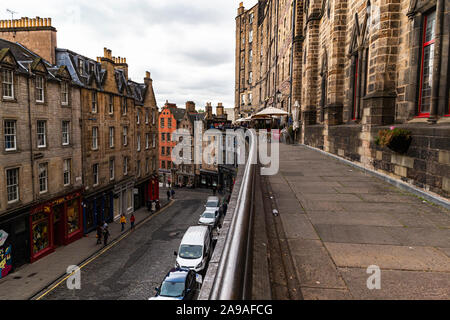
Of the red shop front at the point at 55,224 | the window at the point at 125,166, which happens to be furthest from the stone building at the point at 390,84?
the window at the point at 125,166

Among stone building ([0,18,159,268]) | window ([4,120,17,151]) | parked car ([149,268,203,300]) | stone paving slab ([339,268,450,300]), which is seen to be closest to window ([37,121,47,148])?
stone building ([0,18,159,268])

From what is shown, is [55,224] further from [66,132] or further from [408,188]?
[408,188]

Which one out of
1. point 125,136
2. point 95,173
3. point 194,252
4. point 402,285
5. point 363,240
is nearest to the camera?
point 402,285

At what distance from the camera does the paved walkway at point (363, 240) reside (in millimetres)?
2951

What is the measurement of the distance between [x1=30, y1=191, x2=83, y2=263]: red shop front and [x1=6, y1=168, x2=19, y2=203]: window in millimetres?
1611

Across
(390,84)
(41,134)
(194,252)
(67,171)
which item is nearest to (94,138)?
(67,171)

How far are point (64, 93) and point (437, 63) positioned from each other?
22315 millimetres

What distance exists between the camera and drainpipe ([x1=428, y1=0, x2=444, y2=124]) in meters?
6.75

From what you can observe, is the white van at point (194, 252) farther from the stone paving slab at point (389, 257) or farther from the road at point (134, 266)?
the stone paving slab at point (389, 257)

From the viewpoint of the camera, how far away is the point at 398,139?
7453 mm

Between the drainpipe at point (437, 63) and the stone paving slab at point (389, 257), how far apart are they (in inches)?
177

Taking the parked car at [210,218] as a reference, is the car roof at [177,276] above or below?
above

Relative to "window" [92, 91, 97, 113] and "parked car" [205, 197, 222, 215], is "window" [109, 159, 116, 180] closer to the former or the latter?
"window" [92, 91, 97, 113]
